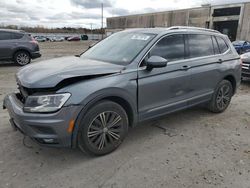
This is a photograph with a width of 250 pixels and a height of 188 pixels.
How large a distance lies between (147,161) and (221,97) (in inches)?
101

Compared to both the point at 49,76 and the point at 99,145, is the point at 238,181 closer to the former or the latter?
the point at 99,145

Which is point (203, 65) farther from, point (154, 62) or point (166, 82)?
point (154, 62)

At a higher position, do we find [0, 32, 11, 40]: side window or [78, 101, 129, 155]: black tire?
[0, 32, 11, 40]: side window

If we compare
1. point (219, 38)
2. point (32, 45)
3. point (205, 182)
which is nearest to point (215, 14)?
point (32, 45)

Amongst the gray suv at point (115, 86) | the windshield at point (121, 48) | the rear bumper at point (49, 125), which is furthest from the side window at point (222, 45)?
the rear bumper at point (49, 125)

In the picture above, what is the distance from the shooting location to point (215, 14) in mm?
46750

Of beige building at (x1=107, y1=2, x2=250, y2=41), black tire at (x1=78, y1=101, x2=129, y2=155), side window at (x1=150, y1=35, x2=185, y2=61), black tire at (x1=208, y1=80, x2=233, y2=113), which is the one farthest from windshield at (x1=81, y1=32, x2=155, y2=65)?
beige building at (x1=107, y1=2, x2=250, y2=41)

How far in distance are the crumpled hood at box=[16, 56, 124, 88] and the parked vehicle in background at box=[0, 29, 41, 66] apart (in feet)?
27.0

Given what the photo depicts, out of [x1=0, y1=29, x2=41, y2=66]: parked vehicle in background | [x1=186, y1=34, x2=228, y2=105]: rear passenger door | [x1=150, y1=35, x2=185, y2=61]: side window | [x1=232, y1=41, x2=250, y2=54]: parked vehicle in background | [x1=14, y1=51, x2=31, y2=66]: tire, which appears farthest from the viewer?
[x1=232, y1=41, x2=250, y2=54]: parked vehicle in background

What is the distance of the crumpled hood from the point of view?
112 inches

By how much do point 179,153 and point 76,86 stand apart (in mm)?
1731

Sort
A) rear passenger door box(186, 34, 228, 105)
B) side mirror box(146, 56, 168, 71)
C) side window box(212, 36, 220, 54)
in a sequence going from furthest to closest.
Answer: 1. side window box(212, 36, 220, 54)
2. rear passenger door box(186, 34, 228, 105)
3. side mirror box(146, 56, 168, 71)

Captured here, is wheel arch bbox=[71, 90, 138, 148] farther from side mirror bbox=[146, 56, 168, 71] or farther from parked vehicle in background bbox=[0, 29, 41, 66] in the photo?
parked vehicle in background bbox=[0, 29, 41, 66]

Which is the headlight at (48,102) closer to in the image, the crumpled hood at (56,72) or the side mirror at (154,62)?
the crumpled hood at (56,72)
